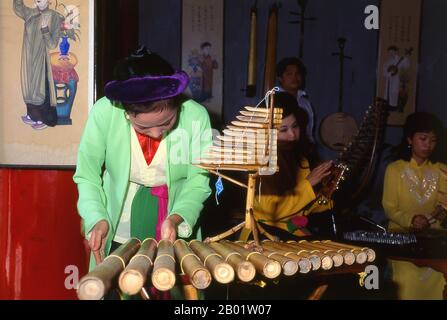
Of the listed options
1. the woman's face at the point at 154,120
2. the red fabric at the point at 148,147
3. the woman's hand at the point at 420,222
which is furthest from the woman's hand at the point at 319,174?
the woman's face at the point at 154,120

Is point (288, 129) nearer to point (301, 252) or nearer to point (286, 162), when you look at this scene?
point (286, 162)

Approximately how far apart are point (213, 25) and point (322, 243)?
1.88 metres

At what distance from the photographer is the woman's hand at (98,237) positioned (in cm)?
125

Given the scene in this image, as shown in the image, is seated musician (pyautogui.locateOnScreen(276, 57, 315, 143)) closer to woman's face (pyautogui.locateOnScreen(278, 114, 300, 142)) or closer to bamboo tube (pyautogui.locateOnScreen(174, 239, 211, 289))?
woman's face (pyautogui.locateOnScreen(278, 114, 300, 142))

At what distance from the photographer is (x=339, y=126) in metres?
3.09

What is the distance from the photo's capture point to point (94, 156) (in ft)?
4.63

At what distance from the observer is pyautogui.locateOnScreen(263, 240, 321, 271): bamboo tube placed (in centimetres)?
118

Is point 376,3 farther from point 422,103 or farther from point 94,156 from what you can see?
point 94,156

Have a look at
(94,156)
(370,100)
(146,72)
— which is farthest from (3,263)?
(370,100)

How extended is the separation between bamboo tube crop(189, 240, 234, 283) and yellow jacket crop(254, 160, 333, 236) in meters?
0.91

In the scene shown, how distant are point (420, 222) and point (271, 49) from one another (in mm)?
1294

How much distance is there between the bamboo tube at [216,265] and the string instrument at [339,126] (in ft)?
6.71
